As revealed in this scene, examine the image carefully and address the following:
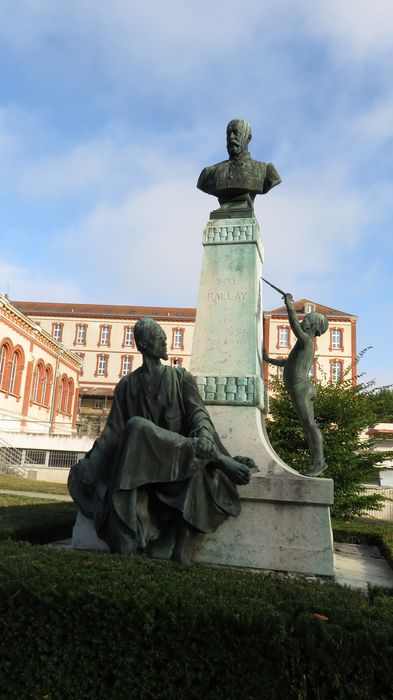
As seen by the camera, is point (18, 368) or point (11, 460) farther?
point (18, 368)

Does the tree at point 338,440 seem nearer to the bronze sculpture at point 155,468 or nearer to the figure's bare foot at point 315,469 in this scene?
the figure's bare foot at point 315,469

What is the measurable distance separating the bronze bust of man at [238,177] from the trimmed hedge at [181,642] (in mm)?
4645

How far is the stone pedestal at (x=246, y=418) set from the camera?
4.77 m

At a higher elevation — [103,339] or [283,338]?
[103,339]

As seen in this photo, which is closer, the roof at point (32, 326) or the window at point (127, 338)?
the roof at point (32, 326)

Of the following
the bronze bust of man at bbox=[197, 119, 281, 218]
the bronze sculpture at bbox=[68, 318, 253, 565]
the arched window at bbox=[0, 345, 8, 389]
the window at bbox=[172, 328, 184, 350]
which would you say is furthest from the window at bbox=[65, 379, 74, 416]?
the bronze sculpture at bbox=[68, 318, 253, 565]

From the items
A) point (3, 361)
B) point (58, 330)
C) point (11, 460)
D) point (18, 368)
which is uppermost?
point (58, 330)

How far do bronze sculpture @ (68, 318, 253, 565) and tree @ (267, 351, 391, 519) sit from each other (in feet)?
23.1

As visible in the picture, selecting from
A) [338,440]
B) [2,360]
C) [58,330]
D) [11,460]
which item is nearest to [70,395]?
[2,360]

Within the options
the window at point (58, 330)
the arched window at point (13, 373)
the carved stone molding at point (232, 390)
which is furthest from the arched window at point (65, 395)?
the carved stone molding at point (232, 390)

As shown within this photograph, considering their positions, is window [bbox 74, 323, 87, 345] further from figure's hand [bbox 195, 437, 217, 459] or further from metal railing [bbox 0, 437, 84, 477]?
figure's hand [bbox 195, 437, 217, 459]

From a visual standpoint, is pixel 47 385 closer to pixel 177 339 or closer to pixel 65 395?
pixel 65 395

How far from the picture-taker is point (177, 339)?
60344 mm

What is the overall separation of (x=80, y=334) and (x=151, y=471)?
5935 cm
